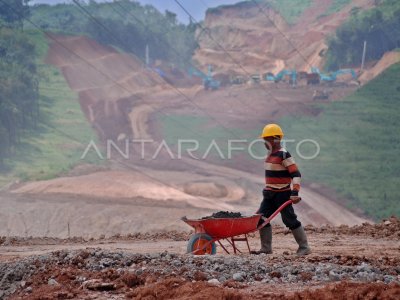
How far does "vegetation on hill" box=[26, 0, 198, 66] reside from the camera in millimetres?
43000

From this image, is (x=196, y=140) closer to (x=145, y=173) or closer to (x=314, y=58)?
(x=145, y=173)

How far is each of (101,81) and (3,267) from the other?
33.8 metres

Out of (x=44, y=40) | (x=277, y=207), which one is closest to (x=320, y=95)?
(x=44, y=40)

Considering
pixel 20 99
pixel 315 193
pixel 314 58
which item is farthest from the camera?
pixel 314 58

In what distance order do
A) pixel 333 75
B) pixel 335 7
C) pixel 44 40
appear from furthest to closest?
pixel 335 7
pixel 333 75
pixel 44 40

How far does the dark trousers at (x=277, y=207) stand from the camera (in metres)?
10.1

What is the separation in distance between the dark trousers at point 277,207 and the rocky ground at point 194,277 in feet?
2.76

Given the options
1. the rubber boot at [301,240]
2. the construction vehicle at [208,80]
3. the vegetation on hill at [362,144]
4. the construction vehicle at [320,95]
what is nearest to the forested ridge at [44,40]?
the construction vehicle at [208,80]

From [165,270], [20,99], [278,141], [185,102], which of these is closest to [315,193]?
[185,102]

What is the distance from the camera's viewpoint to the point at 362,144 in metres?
36.6

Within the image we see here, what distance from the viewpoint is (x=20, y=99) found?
3641cm

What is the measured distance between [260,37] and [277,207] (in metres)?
38.3

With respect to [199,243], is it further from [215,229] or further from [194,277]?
[194,277]

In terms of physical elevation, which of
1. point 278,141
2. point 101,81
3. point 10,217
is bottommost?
point 10,217
